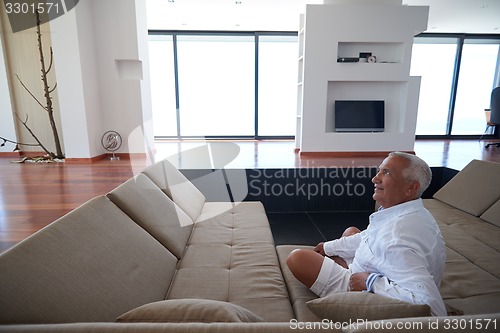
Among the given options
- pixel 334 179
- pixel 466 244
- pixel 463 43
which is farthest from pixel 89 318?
pixel 463 43

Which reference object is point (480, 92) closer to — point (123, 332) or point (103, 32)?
point (103, 32)

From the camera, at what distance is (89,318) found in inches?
31.9

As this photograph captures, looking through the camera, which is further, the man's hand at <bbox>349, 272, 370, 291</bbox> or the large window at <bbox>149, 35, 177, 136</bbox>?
the large window at <bbox>149, 35, 177, 136</bbox>

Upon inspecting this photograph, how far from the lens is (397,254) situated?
0.98m

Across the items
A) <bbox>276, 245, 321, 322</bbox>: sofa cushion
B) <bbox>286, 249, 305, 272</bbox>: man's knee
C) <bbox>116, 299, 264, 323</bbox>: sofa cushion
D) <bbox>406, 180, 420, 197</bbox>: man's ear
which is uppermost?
<bbox>406, 180, 420, 197</bbox>: man's ear

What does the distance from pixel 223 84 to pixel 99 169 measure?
4.32 meters

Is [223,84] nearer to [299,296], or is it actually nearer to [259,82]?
[259,82]

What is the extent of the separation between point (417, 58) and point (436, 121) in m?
1.82

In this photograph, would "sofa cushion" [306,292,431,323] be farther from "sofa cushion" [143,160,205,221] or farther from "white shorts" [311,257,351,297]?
"sofa cushion" [143,160,205,221]

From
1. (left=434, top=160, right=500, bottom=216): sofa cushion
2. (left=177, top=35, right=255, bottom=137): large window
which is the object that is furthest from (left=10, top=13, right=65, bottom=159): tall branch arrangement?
(left=434, top=160, right=500, bottom=216): sofa cushion

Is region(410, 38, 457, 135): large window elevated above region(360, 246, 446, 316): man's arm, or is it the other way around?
region(410, 38, 457, 135): large window

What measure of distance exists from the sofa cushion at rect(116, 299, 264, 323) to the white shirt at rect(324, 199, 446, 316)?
55 cm

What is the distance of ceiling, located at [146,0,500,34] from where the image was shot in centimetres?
533

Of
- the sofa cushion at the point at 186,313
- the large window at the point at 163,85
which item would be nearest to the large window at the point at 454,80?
the large window at the point at 163,85
